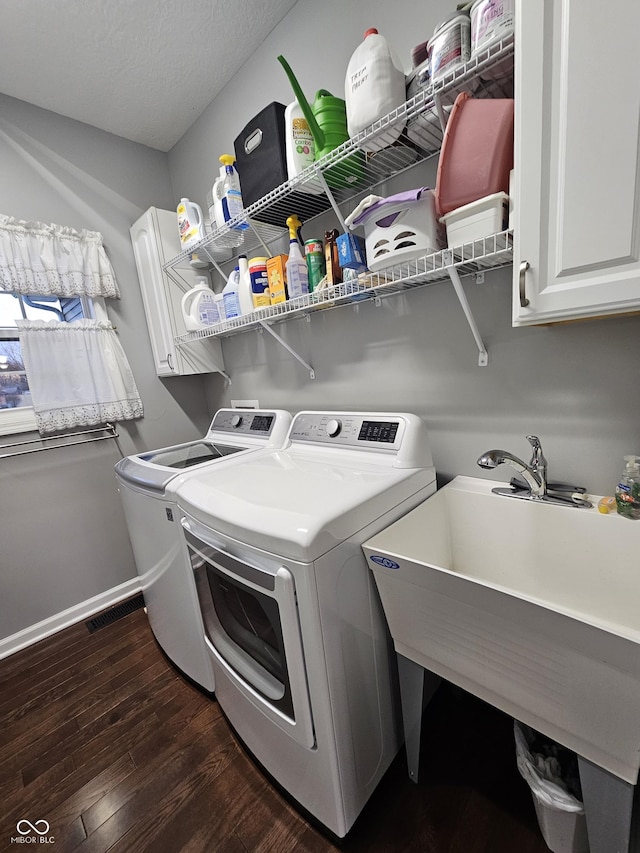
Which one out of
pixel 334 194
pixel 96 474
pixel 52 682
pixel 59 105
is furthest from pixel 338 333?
pixel 52 682

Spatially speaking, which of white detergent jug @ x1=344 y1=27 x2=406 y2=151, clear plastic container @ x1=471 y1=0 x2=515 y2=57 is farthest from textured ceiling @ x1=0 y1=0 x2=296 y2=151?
clear plastic container @ x1=471 y1=0 x2=515 y2=57

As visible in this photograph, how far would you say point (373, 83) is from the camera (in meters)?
1.00

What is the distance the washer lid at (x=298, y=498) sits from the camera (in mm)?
888

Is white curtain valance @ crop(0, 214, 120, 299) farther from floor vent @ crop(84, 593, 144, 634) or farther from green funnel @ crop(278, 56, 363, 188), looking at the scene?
floor vent @ crop(84, 593, 144, 634)

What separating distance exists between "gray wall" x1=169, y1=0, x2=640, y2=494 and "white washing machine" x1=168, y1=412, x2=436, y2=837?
221mm

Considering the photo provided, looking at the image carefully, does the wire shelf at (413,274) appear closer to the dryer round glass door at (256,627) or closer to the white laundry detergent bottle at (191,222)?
the white laundry detergent bottle at (191,222)

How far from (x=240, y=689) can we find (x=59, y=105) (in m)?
3.08

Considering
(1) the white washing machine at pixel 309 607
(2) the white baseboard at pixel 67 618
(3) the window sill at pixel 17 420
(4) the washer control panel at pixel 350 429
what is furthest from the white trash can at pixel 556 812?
(3) the window sill at pixel 17 420

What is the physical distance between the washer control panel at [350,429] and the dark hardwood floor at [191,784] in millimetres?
1141

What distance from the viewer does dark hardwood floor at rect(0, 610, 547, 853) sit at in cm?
106

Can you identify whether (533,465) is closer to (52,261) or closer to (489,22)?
(489,22)

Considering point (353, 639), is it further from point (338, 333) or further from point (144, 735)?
point (338, 333)

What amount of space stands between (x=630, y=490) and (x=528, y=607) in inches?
21.5

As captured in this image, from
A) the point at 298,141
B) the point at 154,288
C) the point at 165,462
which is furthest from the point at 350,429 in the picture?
the point at 154,288
